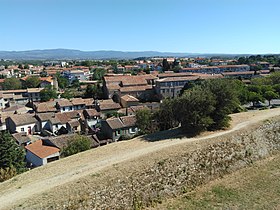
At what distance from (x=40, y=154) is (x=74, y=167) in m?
11.0

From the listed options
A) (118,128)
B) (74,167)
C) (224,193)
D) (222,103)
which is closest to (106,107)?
(118,128)

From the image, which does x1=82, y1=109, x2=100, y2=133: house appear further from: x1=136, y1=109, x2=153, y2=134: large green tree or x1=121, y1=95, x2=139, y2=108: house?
x1=136, y1=109, x2=153, y2=134: large green tree

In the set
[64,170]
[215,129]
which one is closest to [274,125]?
[215,129]

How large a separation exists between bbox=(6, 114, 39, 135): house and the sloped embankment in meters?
26.7

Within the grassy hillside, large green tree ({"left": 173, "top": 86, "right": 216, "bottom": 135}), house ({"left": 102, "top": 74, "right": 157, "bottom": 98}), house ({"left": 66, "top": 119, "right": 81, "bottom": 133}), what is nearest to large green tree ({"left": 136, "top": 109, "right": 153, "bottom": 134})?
large green tree ({"left": 173, "top": 86, "right": 216, "bottom": 135})

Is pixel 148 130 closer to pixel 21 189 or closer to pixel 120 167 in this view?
pixel 120 167

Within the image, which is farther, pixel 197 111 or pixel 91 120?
pixel 91 120

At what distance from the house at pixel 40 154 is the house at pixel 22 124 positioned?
10919 mm

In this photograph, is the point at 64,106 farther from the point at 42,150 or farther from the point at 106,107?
the point at 42,150

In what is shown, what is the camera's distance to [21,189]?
533 inches

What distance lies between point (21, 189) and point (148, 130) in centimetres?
1420

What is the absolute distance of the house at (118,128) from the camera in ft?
102

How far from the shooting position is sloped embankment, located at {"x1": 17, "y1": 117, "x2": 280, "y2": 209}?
12656 mm

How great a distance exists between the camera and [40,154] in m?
25.3
